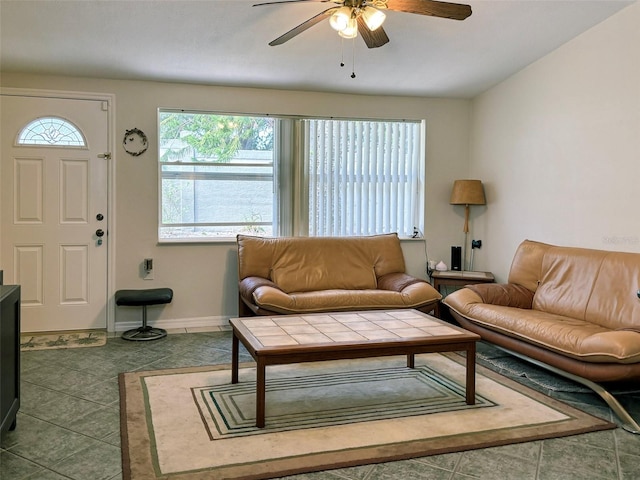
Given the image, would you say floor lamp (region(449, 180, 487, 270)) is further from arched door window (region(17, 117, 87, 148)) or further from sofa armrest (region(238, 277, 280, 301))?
arched door window (region(17, 117, 87, 148))

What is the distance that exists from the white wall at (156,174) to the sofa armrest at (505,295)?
1433 mm

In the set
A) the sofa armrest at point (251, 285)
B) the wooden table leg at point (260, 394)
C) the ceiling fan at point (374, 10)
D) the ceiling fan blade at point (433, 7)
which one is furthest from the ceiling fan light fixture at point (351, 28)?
the sofa armrest at point (251, 285)

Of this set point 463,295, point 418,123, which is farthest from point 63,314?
point 418,123

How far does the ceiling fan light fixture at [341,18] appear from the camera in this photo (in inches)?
114

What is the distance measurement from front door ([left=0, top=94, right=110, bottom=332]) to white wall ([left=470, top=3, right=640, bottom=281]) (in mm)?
3677

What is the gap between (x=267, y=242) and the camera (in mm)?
4918

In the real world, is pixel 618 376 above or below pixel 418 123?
below

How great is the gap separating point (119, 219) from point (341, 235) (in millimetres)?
2124

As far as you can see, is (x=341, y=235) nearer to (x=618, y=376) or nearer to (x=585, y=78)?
(x=585, y=78)

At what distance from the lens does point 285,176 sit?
5.27m

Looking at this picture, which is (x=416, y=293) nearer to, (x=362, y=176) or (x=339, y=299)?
(x=339, y=299)

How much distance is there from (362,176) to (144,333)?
2.57 metres

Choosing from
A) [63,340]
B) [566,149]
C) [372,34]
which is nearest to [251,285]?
[63,340]

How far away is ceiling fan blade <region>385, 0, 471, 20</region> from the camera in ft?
9.24
